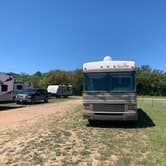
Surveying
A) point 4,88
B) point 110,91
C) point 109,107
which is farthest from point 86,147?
point 4,88

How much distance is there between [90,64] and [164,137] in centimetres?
454

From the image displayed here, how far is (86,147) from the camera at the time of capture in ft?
22.7

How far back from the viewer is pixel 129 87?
10258 millimetres

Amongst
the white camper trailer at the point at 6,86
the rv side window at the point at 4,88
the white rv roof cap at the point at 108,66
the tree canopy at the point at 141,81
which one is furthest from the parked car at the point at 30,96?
the tree canopy at the point at 141,81

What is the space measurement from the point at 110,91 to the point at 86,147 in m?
3.87

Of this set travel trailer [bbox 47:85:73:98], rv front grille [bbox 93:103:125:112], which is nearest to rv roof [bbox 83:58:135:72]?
rv front grille [bbox 93:103:125:112]

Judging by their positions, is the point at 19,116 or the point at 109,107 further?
the point at 19,116

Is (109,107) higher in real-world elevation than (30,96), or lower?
lower

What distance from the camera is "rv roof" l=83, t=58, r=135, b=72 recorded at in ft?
34.3

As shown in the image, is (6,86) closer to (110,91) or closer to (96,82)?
(96,82)

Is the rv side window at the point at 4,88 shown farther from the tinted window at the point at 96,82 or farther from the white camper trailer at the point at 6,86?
the tinted window at the point at 96,82

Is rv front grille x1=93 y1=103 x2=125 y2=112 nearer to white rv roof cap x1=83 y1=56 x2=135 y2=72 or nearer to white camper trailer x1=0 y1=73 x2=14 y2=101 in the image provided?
white rv roof cap x1=83 y1=56 x2=135 y2=72

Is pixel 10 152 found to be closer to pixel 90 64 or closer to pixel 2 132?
pixel 2 132

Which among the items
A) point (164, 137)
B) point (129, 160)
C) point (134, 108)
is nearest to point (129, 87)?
point (134, 108)
